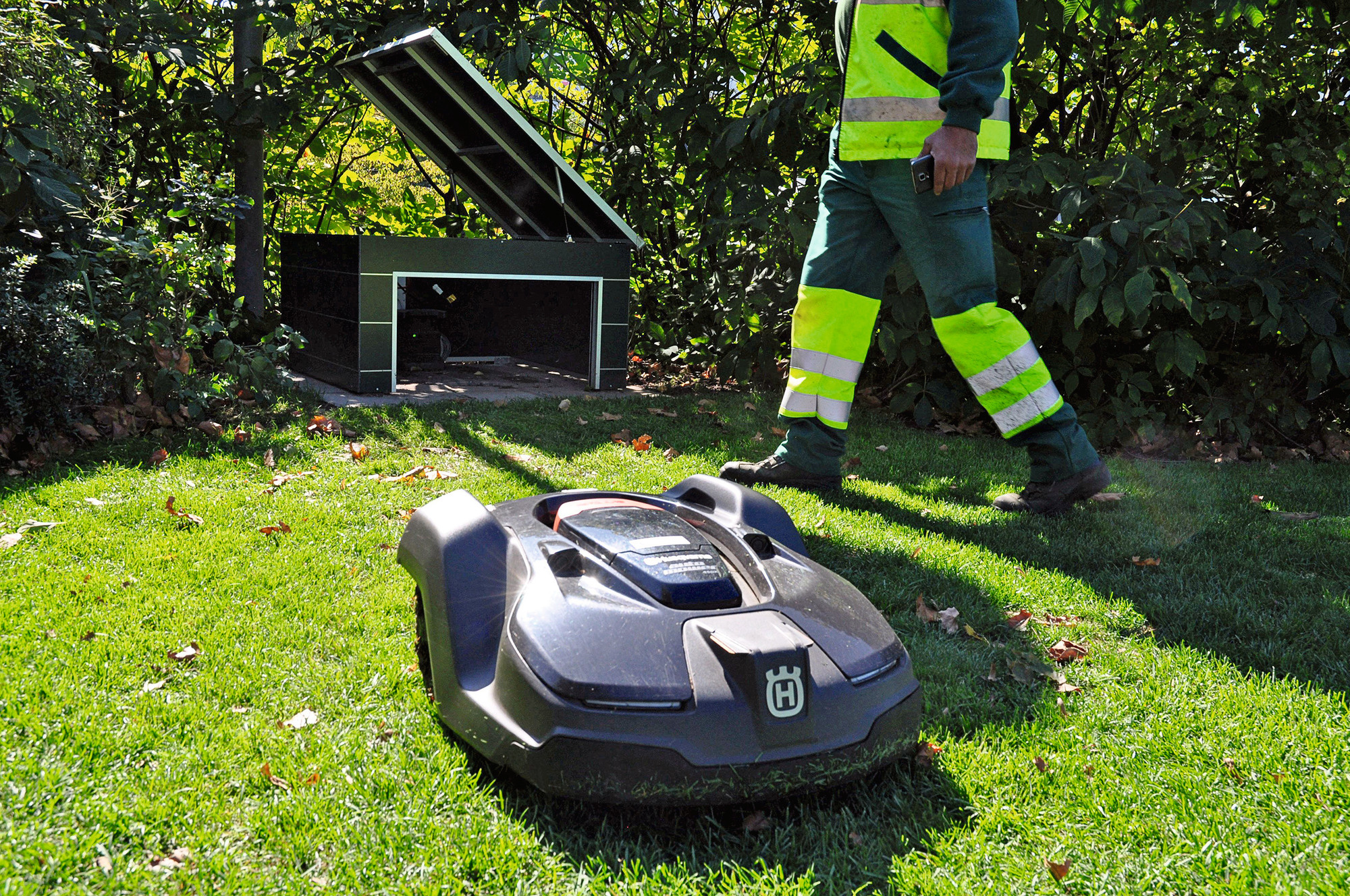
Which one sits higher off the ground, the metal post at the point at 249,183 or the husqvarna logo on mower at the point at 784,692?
the metal post at the point at 249,183

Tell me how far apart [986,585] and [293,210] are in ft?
22.0

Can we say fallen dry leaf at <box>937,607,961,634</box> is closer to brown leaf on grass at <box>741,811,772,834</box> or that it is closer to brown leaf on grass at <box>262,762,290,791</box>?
brown leaf on grass at <box>741,811,772,834</box>

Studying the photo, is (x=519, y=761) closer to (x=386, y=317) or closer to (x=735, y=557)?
(x=735, y=557)

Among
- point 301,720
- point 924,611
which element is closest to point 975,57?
point 924,611

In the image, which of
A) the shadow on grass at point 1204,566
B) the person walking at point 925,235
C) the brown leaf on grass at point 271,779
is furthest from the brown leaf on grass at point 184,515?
the shadow on grass at point 1204,566

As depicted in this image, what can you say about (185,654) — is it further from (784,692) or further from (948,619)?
(948,619)

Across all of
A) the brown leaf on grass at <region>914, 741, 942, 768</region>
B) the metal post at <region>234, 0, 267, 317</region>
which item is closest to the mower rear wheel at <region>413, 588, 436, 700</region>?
the brown leaf on grass at <region>914, 741, 942, 768</region>

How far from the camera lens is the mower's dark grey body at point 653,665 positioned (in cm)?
171

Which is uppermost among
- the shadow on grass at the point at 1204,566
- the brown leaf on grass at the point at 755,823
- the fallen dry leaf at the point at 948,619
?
the shadow on grass at the point at 1204,566

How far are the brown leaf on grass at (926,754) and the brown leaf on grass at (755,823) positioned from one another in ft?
1.23

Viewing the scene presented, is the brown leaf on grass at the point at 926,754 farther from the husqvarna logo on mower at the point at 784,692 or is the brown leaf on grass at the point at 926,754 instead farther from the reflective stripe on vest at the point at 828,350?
the reflective stripe on vest at the point at 828,350

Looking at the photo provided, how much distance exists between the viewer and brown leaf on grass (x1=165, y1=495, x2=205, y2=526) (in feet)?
10.8

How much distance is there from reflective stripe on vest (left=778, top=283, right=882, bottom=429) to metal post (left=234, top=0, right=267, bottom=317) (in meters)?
3.72

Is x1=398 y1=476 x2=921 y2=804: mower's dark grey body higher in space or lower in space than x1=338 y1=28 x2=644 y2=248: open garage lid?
lower
